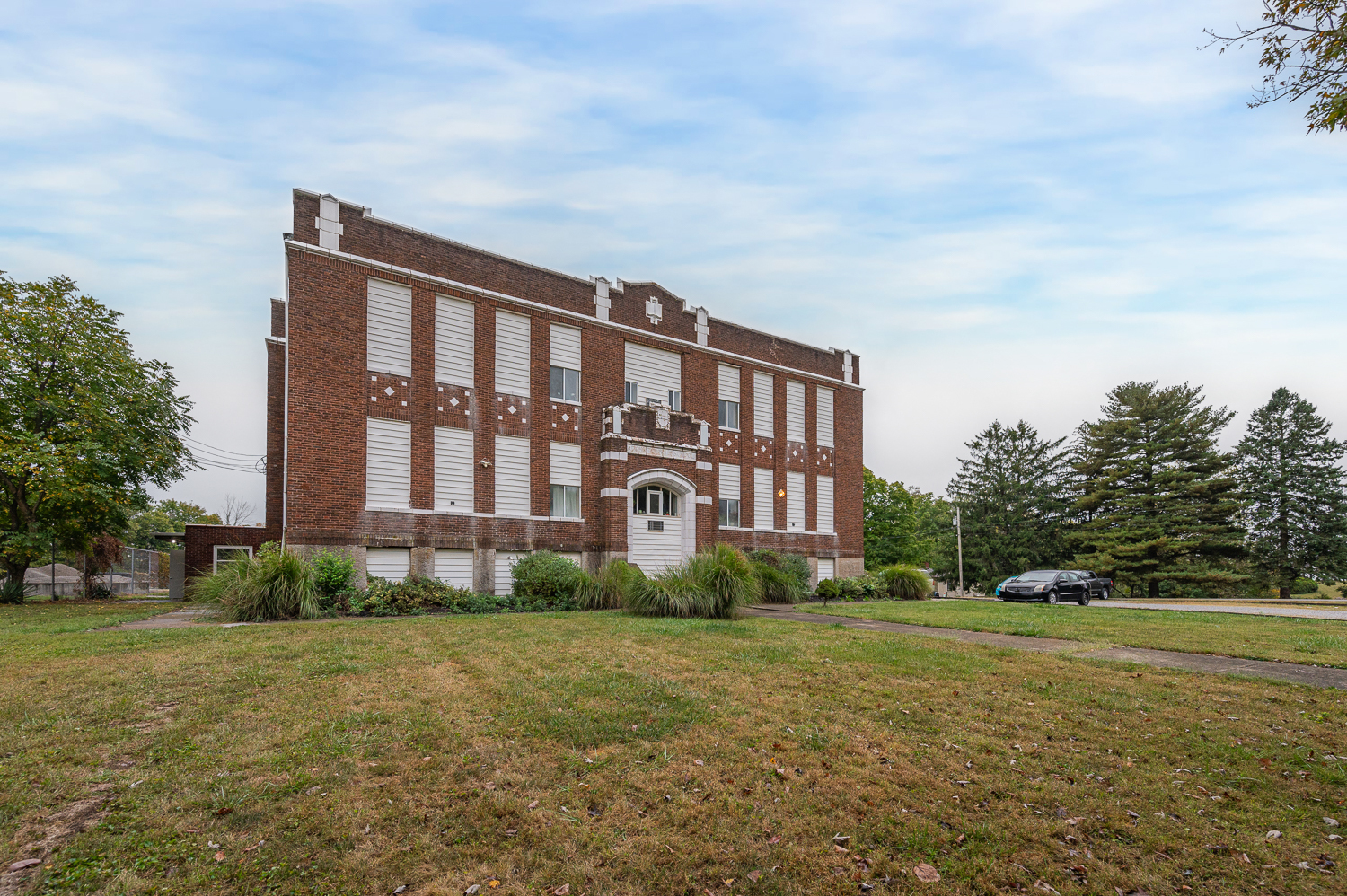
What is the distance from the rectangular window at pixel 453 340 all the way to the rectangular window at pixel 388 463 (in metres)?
2.23

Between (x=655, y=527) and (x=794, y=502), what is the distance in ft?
27.3

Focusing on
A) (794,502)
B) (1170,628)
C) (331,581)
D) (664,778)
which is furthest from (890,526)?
(664,778)

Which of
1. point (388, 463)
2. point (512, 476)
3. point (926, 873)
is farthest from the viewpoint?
point (512, 476)

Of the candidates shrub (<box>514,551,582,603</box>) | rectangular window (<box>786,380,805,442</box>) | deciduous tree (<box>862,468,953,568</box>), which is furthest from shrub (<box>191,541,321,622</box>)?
deciduous tree (<box>862,468,953,568</box>)

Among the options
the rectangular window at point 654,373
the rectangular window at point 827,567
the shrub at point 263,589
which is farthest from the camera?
the rectangular window at point 827,567

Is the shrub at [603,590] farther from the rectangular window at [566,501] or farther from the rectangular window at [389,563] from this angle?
the rectangular window at [389,563]

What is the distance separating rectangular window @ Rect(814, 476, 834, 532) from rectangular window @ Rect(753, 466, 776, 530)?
279 cm

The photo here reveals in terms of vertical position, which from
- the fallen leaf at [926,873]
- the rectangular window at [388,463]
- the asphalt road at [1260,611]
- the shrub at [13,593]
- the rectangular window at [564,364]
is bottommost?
the asphalt road at [1260,611]

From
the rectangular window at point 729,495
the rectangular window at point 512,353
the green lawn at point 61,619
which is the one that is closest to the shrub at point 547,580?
the rectangular window at point 512,353

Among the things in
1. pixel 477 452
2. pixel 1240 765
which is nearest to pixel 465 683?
pixel 1240 765

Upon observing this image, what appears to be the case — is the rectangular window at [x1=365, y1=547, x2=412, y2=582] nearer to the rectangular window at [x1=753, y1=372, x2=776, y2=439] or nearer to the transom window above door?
the transom window above door

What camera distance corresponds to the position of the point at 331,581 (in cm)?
1767

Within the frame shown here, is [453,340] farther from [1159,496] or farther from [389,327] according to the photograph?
[1159,496]

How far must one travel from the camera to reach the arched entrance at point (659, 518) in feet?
84.0
